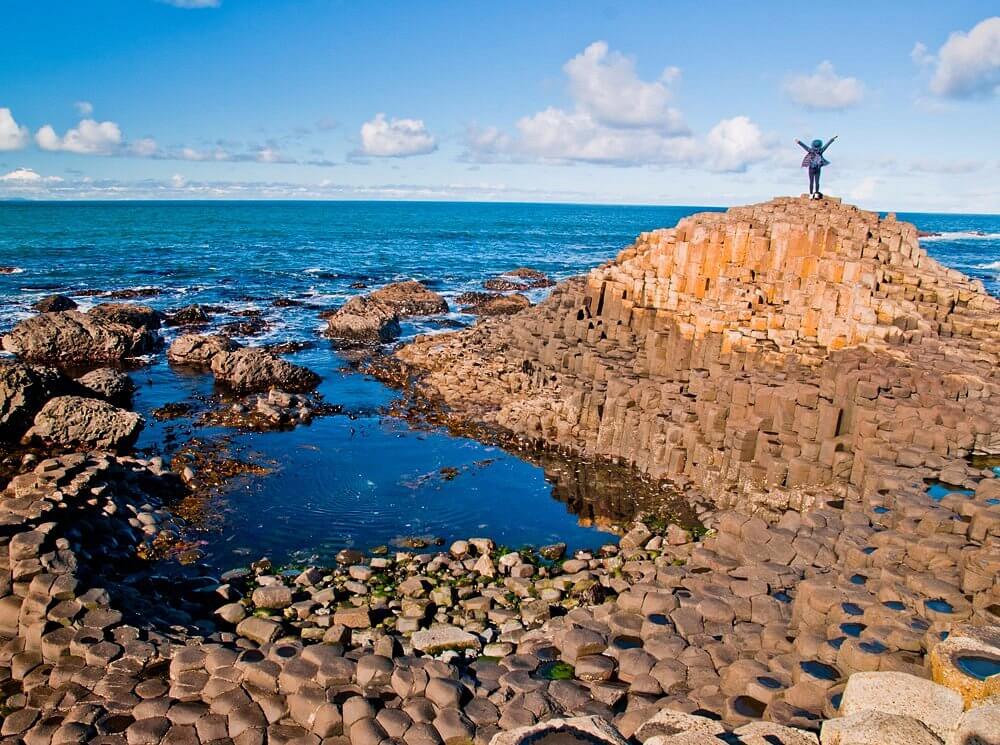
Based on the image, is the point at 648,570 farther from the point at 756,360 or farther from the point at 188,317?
the point at 188,317

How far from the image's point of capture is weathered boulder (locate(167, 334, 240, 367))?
1228 inches

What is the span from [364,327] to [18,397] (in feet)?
55.0

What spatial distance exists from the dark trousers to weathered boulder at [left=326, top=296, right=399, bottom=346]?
66.5ft

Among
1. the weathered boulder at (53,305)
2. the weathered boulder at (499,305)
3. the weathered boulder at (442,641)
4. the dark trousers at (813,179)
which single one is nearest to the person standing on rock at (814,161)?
the dark trousers at (813,179)

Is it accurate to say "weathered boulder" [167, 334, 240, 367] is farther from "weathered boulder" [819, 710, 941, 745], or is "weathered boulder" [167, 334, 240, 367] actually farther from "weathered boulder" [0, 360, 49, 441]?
"weathered boulder" [819, 710, 941, 745]

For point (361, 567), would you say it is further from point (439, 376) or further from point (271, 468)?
point (439, 376)

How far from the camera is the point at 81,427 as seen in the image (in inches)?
845

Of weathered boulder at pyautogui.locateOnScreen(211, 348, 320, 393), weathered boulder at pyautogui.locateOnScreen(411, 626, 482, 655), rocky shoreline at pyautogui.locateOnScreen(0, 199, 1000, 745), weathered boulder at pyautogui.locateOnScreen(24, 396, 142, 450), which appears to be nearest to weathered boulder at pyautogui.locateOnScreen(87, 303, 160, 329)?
weathered boulder at pyautogui.locateOnScreen(211, 348, 320, 393)

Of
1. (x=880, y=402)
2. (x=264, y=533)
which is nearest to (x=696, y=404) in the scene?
(x=880, y=402)

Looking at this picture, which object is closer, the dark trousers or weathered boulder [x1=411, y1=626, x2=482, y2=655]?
weathered boulder [x1=411, y1=626, x2=482, y2=655]

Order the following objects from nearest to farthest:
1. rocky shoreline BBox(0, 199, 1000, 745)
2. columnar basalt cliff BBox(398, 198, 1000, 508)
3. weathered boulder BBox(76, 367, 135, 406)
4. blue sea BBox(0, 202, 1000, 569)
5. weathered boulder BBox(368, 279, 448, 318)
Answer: rocky shoreline BBox(0, 199, 1000, 745), columnar basalt cliff BBox(398, 198, 1000, 508), blue sea BBox(0, 202, 1000, 569), weathered boulder BBox(76, 367, 135, 406), weathered boulder BBox(368, 279, 448, 318)

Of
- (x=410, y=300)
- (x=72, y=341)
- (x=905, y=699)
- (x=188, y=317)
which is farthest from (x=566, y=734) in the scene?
(x=410, y=300)

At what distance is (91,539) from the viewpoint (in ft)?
47.4

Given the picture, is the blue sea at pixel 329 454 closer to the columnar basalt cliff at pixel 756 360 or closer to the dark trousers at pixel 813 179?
the columnar basalt cliff at pixel 756 360
